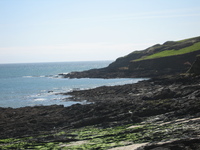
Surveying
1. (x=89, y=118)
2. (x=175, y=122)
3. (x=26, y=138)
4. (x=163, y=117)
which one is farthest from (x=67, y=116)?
(x=175, y=122)

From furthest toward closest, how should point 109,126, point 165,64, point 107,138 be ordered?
point 165,64
point 109,126
point 107,138

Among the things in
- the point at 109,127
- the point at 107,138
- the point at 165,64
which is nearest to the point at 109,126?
the point at 109,127

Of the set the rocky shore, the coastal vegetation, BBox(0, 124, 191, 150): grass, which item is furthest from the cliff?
BBox(0, 124, 191, 150): grass

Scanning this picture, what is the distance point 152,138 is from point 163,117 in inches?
272

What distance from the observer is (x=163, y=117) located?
25.8m

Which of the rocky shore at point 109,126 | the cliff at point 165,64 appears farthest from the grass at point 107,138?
the cliff at point 165,64

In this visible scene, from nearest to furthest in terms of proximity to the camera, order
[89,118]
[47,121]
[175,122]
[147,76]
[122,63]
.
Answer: [175,122] < [89,118] < [47,121] < [147,76] < [122,63]

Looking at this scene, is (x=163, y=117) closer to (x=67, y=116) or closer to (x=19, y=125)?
(x=67, y=116)

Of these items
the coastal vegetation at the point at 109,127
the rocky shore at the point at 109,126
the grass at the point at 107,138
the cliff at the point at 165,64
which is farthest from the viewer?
the cliff at the point at 165,64

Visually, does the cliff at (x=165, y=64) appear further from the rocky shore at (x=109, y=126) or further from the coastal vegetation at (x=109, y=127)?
the rocky shore at (x=109, y=126)

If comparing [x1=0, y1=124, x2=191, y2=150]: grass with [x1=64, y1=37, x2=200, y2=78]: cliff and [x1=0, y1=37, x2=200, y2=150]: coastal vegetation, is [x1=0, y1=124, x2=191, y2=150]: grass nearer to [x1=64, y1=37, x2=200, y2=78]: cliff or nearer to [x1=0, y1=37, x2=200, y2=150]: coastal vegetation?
[x1=0, y1=37, x2=200, y2=150]: coastal vegetation

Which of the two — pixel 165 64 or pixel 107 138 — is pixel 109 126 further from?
pixel 165 64

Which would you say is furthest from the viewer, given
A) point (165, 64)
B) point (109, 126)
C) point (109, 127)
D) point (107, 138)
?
point (165, 64)

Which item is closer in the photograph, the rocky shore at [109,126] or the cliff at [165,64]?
the rocky shore at [109,126]
